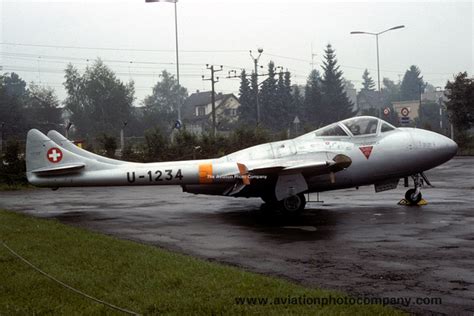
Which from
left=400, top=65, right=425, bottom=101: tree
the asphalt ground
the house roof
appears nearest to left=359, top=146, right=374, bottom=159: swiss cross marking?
the asphalt ground

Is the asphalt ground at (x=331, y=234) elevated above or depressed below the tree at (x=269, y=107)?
below

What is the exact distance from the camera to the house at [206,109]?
100500 millimetres

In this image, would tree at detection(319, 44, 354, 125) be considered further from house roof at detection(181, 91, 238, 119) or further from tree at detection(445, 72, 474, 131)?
tree at detection(445, 72, 474, 131)

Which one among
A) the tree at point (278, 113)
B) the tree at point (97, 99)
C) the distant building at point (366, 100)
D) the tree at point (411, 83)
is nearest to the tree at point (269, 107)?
the tree at point (278, 113)

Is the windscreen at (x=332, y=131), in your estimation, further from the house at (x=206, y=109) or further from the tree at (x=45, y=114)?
the house at (x=206, y=109)

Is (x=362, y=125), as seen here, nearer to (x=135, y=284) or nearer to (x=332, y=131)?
(x=332, y=131)

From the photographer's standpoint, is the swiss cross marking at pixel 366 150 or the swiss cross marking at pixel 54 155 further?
the swiss cross marking at pixel 54 155

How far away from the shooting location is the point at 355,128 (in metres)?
16.0

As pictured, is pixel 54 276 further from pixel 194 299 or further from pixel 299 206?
pixel 299 206

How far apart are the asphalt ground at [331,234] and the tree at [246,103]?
64.5 meters

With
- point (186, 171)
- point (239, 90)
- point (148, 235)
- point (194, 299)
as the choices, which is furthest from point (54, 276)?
point (239, 90)

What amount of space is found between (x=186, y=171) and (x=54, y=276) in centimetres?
792

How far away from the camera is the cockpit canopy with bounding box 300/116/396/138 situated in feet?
52.5

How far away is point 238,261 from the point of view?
363 inches
